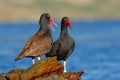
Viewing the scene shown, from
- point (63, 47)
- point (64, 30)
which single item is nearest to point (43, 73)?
point (63, 47)

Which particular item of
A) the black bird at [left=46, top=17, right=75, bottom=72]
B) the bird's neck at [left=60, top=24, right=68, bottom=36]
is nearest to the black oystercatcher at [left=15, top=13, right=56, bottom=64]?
the black bird at [left=46, top=17, right=75, bottom=72]

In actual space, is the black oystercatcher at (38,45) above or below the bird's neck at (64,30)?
below

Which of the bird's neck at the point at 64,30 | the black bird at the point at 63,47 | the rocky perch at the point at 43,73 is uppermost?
the bird's neck at the point at 64,30

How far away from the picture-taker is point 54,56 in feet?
109

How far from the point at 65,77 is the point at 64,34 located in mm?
3360

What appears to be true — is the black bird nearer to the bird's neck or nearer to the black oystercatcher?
the bird's neck

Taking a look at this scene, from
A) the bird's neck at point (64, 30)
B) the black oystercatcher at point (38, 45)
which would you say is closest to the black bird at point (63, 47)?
the bird's neck at point (64, 30)

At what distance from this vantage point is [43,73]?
30.8m

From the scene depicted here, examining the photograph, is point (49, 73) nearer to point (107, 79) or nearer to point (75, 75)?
point (75, 75)

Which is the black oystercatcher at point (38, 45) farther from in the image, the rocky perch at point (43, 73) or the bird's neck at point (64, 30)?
the rocky perch at point (43, 73)

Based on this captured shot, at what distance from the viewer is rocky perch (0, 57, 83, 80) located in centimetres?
3025

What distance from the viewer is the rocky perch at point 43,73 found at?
3025 cm

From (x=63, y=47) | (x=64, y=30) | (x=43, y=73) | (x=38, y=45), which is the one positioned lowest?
(x=43, y=73)

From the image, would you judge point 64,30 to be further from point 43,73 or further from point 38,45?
point 43,73
